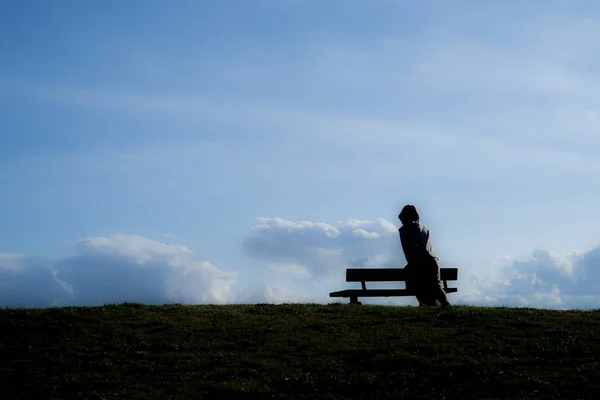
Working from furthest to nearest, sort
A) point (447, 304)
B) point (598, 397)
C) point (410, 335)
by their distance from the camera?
point (447, 304) → point (410, 335) → point (598, 397)

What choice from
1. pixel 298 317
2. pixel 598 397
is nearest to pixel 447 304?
pixel 298 317

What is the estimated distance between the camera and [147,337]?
54.5ft

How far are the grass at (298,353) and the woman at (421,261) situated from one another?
2.07 meters

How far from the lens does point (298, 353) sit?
15.1 metres

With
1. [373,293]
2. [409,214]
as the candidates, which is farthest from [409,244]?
[373,293]

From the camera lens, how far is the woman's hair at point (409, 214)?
21.8 metres

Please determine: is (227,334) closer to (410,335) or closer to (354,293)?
(410,335)

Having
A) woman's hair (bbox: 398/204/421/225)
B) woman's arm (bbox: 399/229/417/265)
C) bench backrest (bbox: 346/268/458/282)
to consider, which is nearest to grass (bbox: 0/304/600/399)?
woman's arm (bbox: 399/229/417/265)

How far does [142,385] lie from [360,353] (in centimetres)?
434

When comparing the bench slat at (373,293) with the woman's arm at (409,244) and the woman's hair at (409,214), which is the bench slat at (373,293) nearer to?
the woman's arm at (409,244)

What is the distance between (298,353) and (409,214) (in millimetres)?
7937

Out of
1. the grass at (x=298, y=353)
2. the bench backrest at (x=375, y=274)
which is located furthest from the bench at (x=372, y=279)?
the grass at (x=298, y=353)

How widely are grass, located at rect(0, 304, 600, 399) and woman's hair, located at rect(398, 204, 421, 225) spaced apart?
3071 mm

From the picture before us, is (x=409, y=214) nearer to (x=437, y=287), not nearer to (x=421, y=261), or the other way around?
(x=421, y=261)
